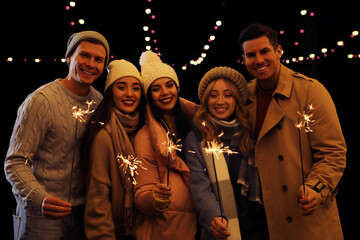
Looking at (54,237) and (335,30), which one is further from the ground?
(335,30)

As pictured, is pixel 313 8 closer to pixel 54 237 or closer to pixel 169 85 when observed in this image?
pixel 169 85

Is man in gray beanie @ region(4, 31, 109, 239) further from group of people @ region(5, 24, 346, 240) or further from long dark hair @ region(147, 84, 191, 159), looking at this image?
long dark hair @ region(147, 84, 191, 159)

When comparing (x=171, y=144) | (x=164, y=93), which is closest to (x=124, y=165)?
(x=171, y=144)

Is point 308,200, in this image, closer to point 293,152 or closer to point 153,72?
point 293,152

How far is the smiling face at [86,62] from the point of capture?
2.11m

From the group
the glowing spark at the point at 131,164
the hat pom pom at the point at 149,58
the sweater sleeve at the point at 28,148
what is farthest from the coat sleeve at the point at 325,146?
the sweater sleeve at the point at 28,148

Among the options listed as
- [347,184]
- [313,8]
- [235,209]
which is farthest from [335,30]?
[235,209]

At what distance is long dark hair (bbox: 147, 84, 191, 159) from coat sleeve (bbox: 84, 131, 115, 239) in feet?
1.22

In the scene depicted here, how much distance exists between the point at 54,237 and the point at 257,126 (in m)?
1.47

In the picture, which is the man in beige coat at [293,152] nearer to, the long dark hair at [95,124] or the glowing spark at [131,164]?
the glowing spark at [131,164]

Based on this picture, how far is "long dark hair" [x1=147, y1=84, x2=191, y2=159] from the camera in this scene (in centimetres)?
219

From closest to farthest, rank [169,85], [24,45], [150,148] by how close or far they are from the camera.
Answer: [150,148]
[169,85]
[24,45]

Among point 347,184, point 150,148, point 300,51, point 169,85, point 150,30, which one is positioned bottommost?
point 347,184

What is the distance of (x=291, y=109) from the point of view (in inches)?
80.4
